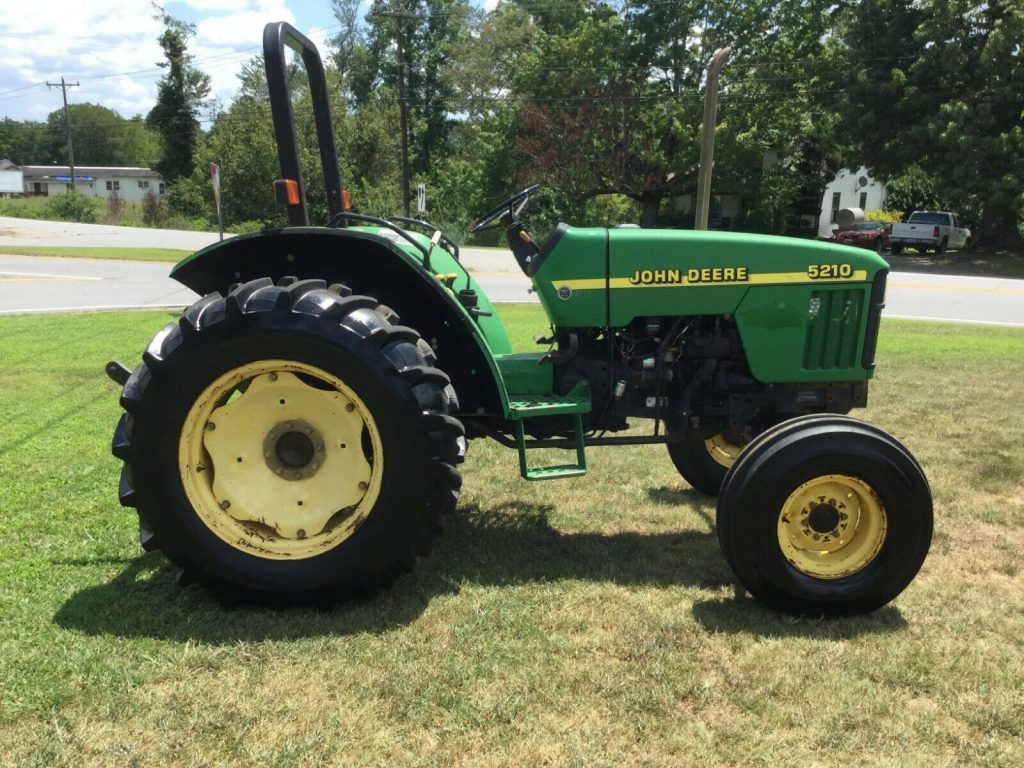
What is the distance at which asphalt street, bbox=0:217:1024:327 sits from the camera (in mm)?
12609

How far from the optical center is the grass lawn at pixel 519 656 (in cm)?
234

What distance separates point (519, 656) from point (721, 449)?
2161 millimetres

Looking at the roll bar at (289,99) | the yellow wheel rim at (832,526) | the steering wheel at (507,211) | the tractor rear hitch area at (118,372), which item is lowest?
the yellow wheel rim at (832,526)

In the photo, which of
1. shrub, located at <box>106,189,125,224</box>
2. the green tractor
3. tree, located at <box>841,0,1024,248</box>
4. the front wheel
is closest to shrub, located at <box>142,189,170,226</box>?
shrub, located at <box>106,189,125,224</box>

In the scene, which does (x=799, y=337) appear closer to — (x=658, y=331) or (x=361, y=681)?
(x=658, y=331)

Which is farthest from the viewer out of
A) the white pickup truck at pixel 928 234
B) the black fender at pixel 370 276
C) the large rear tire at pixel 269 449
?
the white pickup truck at pixel 928 234

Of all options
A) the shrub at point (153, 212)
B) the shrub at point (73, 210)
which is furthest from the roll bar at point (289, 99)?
the shrub at point (73, 210)

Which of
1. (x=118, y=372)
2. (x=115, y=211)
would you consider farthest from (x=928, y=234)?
(x=115, y=211)

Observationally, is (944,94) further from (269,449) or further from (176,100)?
(176,100)

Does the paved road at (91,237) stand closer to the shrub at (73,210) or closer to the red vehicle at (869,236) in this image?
the shrub at (73,210)

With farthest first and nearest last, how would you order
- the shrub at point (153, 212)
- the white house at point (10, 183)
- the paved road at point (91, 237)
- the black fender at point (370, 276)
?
the white house at point (10, 183)
the shrub at point (153, 212)
the paved road at point (91, 237)
the black fender at point (370, 276)

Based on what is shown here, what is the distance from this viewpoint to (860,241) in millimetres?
28500

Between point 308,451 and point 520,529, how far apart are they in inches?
49.0

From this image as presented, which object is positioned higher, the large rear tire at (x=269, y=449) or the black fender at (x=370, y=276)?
the black fender at (x=370, y=276)
